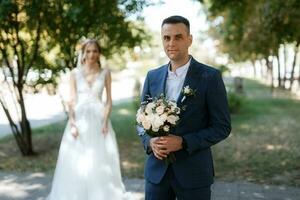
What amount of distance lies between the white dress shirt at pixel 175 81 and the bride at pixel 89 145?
334 centimetres

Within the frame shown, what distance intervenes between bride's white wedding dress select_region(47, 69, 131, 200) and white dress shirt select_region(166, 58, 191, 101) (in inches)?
132

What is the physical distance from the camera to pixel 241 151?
9.98 metres

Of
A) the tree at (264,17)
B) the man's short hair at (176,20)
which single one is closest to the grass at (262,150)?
the tree at (264,17)

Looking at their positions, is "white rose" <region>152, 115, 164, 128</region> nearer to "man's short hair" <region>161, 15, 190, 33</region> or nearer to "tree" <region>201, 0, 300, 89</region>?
"man's short hair" <region>161, 15, 190, 33</region>

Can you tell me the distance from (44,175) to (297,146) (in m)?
5.85

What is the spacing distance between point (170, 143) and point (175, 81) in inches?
18.8

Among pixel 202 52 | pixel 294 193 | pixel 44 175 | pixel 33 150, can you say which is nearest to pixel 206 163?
pixel 294 193

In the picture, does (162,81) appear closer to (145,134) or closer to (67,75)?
(145,134)

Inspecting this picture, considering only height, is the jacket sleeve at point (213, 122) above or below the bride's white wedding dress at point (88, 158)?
above

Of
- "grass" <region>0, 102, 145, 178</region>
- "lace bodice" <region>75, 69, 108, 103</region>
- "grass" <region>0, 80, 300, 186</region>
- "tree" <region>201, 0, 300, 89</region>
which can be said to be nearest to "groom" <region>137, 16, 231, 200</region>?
"lace bodice" <region>75, 69, 108, 103</region>

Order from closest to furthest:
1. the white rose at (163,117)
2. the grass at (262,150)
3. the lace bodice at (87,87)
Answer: the white rose at (163,117) < the lace bodice at (87,87) < the grass at (262,150)

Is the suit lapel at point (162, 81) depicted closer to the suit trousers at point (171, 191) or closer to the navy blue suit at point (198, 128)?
the navy blue suit at point (198, 128)

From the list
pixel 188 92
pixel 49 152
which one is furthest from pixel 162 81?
pixel 49 152

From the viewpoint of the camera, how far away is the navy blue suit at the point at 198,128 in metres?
2.86
